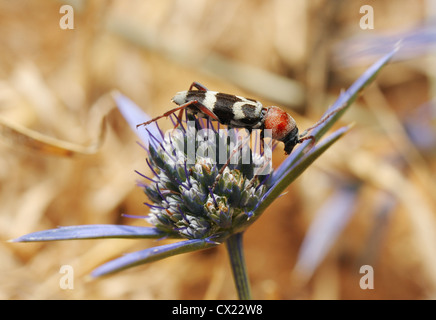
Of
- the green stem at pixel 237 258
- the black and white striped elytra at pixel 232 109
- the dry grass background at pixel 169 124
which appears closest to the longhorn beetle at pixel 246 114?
the black and white striped elytra at pixel 232 109

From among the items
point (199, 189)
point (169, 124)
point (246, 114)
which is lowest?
point (199, 189)

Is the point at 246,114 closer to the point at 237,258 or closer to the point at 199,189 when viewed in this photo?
the point at 199,189

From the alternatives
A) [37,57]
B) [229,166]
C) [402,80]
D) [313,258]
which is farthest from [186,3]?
[229,166]

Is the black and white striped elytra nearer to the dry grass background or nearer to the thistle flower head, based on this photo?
the thistle flower head

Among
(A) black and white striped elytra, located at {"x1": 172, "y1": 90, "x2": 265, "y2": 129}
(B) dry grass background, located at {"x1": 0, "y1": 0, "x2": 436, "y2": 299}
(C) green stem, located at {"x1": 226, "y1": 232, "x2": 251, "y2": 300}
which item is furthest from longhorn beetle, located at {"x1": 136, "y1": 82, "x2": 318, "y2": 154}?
(B) dry grass background, located at {"x1": 0, "y1": 0, "x2": 436, "y2": 299}

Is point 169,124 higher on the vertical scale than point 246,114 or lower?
higher

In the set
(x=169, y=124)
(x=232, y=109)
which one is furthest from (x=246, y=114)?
(x=169, y=124)
